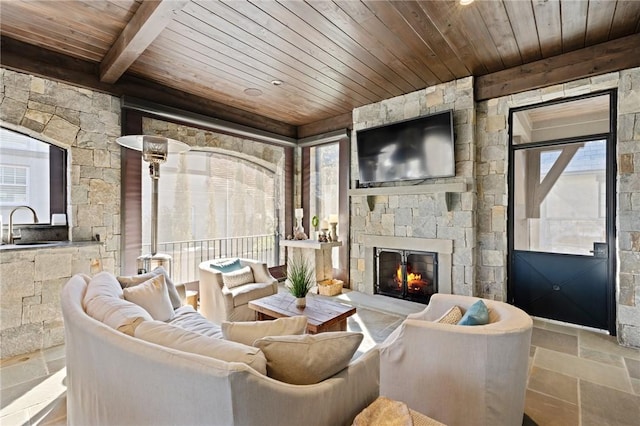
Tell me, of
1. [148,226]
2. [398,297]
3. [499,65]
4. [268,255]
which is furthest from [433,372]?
[268,255]

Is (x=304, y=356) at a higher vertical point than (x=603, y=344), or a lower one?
higher

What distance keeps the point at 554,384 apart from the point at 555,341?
0.91 m

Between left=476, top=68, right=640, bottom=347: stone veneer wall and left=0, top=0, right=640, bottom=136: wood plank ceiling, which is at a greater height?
left=0, top=0, right=640, bottom=136: wood plank ceiling

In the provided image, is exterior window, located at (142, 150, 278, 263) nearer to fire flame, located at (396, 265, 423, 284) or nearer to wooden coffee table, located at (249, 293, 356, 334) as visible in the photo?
wooden coffee table, located at (249, 293, 356, 334)

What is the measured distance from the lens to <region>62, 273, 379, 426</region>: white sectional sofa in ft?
3.07

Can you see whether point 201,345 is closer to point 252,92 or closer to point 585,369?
point 585,369

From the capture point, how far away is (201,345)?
1.17 meters

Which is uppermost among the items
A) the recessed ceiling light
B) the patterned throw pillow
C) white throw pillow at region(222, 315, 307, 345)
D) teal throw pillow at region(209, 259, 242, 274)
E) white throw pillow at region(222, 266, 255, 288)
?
the recessed ceiling light

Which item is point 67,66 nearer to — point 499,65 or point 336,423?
point 336,423

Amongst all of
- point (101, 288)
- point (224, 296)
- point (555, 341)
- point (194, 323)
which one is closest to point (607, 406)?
point (555, 341)

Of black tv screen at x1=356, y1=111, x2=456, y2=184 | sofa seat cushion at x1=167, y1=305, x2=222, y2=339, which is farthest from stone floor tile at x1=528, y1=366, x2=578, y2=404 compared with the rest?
sofa seat cushion at x1=167, y1=305, x2=222, y2=339

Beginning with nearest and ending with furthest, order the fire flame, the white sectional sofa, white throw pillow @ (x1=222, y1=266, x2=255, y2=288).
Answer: the white sectional sofa → white throw pillow @ (x1=222, y1=266, x2=255, y2=288) → the fire flame

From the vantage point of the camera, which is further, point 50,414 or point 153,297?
point 153,297

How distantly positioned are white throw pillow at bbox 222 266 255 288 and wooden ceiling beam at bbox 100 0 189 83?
2.37 m
